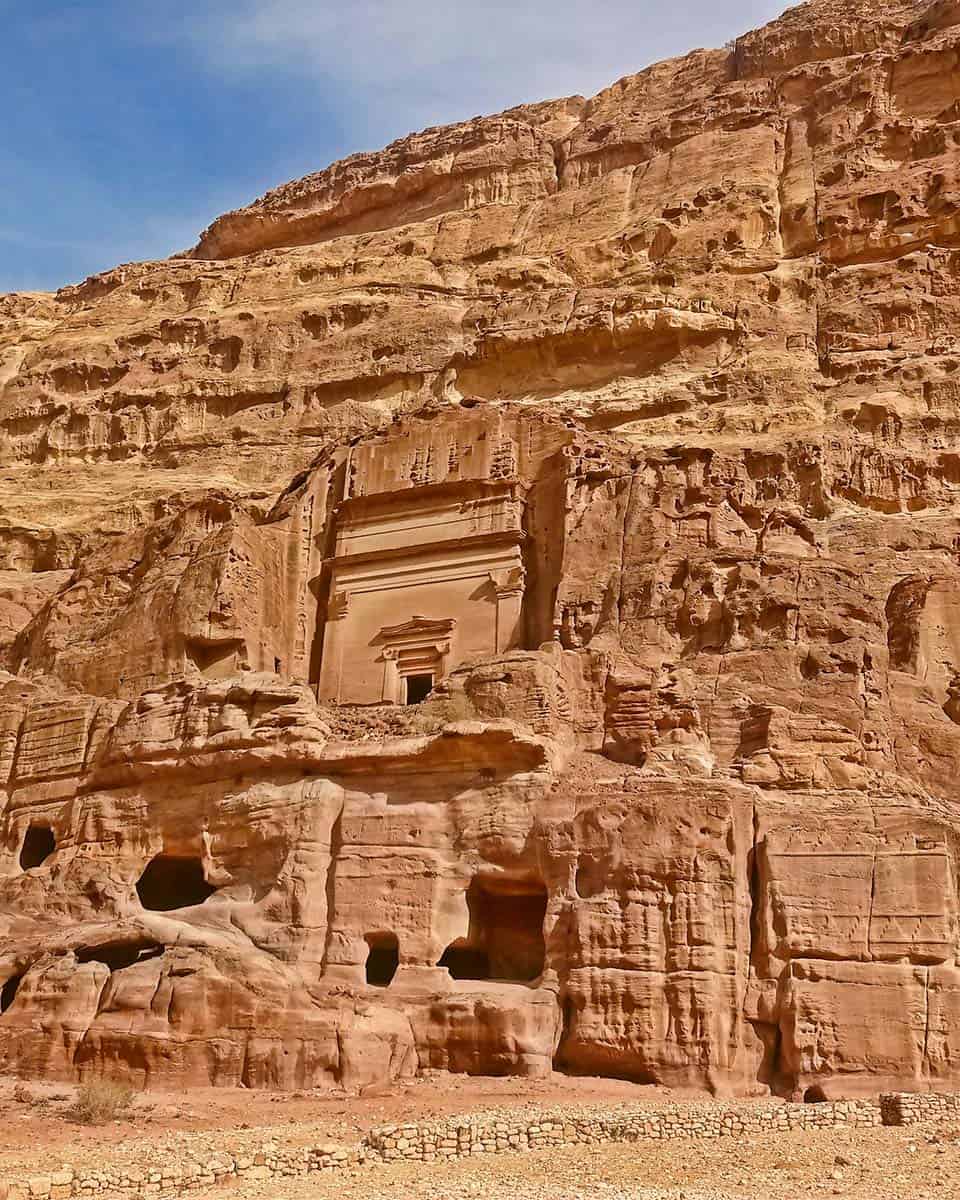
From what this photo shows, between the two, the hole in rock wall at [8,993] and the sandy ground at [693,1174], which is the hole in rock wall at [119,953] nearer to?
the hole in rock wall at [8,993]

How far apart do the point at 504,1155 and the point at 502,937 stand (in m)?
5.27

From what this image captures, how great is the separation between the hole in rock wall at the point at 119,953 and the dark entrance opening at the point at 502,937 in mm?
4041

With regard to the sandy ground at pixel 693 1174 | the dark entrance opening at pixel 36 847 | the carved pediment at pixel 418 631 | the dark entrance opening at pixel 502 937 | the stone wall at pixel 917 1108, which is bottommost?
the sandy ground at pixel 693 1174

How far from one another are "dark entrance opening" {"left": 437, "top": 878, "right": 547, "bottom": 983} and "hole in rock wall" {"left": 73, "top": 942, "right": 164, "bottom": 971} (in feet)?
13.3

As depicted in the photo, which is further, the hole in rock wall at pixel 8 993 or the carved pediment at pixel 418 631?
the carved pediment at pixel 418 631

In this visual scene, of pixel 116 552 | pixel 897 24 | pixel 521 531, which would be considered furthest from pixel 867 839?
pixel 897 24

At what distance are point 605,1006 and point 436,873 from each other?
2.95m

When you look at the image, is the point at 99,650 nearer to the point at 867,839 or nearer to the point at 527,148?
the point at 867,839

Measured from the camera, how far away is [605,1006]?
17.2 metres

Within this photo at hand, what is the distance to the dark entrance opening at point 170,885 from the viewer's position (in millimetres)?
22578

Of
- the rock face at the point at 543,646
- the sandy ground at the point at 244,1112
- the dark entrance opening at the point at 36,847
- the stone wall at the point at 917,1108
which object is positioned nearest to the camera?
the sandy ground at the point at 244,1112

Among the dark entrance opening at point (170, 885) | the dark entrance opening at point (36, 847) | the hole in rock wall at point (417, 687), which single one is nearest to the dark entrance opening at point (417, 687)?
the hole in rock wall at point (417, 687)

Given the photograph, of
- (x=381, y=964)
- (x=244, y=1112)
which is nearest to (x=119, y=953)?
(x=381, y=964)

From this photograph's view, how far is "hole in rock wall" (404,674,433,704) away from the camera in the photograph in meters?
26.1
